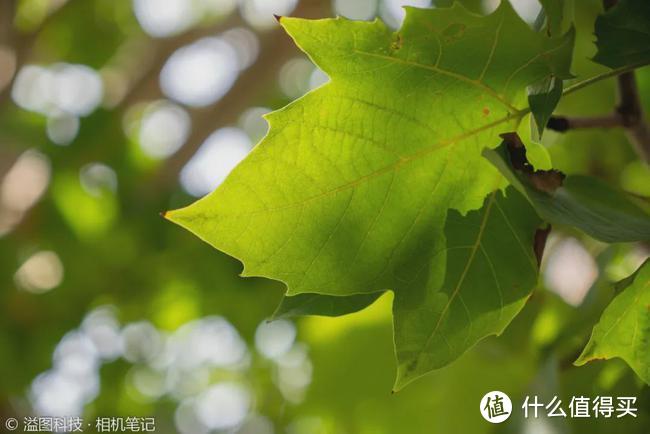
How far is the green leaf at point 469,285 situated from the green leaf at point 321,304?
4 centimetres

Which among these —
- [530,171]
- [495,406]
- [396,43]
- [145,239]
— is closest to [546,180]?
[530,171]

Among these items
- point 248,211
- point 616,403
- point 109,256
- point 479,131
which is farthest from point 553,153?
point 109,256

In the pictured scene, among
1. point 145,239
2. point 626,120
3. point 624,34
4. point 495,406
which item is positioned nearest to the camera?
point 624,34

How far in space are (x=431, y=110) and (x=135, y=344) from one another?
2.00 metres

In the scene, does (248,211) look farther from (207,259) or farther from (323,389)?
(207,259)

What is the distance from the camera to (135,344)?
239 cm

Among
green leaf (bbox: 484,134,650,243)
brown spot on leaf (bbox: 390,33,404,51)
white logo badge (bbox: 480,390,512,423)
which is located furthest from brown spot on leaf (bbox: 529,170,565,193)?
white logo badge (bbox: 480,390,512,423)

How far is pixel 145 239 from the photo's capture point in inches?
80.3

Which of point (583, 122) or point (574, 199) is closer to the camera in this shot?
point (574, 199)

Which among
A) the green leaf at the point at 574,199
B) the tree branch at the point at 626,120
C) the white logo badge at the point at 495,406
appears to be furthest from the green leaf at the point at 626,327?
the white logo badge at the point at 495,406

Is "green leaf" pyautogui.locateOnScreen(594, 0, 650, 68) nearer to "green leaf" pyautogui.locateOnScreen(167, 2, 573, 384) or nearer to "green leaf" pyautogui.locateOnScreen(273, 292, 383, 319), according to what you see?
"green leaf" pyautogui.locateOnScreen(167, 2, 573, 384)

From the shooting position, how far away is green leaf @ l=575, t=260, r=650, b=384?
0.51 meters

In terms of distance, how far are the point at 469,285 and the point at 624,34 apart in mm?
177

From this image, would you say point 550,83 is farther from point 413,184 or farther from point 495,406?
point 495,406
